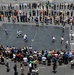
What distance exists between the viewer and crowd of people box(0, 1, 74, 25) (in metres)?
46.8

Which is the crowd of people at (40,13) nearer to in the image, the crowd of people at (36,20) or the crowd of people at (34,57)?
the crowd of people at (36,20)

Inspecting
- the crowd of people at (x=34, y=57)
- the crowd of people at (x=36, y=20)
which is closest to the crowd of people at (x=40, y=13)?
the crowd of people at (x=36, y=20)

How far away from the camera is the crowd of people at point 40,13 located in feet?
Result: 153

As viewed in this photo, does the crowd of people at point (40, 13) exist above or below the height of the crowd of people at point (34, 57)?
above

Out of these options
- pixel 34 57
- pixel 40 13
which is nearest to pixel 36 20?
pixel 40 13

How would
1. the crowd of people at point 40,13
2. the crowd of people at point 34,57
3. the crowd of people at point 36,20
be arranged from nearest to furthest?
the crowd of people at point 34,57
the crowd of people at point 36,20
the crowd of people at point 40,13

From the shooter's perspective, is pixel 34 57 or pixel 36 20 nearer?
pixel 34 57

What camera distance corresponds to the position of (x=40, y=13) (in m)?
49.2

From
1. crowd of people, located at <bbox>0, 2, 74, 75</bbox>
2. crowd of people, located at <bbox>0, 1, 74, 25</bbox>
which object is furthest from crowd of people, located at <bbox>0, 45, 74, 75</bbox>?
crowd of people, located at <bbox>0, 1, 74, 25</bbox>

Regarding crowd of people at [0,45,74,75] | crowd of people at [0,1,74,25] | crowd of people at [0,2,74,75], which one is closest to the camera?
crowd of people at [0,45,74,75]

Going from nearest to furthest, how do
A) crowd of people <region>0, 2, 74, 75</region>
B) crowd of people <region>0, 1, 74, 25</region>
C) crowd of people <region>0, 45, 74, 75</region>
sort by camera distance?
crowd of people <region>0, 45, 74, 75</region> → crowd of people <region>0, 2, 74, 75</region> → crowd of people <region>0, 1, 74, 25</region>

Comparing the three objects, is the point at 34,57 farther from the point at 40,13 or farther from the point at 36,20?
the point at 40,13

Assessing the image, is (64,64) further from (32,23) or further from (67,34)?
(32,23)

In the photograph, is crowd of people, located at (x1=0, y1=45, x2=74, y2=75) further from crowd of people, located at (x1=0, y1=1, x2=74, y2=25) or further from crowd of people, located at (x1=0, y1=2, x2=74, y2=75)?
crowd of people, located at (x1=0, y1=1, x2=74, y2=25)
